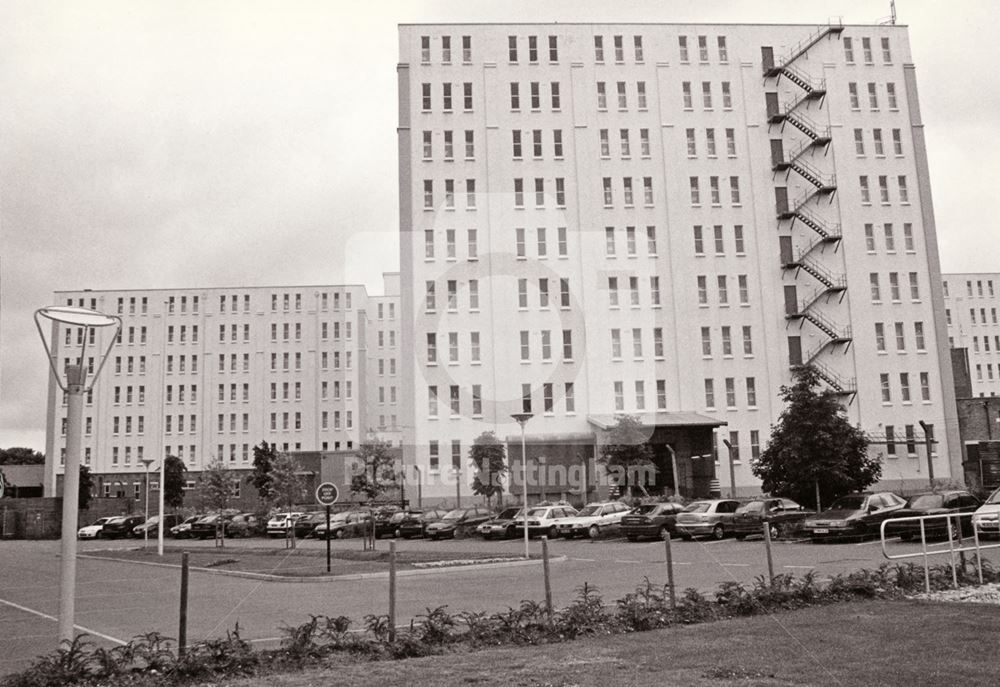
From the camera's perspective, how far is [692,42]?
7344 centimetres

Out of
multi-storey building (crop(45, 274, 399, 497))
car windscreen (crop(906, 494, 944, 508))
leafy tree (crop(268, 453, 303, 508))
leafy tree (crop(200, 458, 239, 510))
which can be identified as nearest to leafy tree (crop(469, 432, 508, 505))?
leafy tree (crop(268, 453, 303, 508))

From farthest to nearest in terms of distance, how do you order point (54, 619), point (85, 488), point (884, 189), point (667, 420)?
point (85, 488), point (884, 189), point (667, 420), point (54, 619)

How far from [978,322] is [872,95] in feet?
254

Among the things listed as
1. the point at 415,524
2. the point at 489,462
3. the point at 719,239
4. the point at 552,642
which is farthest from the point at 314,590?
the point at 719,239

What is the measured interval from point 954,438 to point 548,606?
68.7 metres

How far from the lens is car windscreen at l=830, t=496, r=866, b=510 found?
29500 mm

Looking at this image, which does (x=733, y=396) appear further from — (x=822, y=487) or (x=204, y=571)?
(x=204, y=571)

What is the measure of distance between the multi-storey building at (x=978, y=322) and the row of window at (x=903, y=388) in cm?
6995

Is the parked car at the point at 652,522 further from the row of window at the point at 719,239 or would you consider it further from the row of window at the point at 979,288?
the row of window at the point at 979,288

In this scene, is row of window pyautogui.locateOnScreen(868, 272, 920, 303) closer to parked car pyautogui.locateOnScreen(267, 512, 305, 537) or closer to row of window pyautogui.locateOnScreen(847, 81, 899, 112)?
row of window pyautogui.locateOnScreen(847, 81, 899, 112)

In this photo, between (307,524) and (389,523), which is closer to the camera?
(389,523)

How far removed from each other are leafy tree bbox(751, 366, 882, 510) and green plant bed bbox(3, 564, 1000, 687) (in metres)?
27.7

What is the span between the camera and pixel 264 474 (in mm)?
63875

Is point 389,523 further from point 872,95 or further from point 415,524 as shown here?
point 872,95
